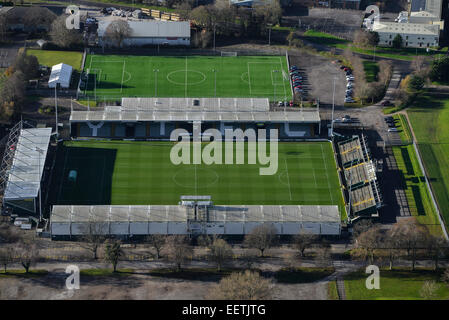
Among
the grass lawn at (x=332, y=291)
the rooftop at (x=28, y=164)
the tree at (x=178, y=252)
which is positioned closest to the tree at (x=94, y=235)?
the tree at (x=178, y=252)

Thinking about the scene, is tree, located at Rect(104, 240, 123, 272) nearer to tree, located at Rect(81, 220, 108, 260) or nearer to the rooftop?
tree, located at Rect(81, 220, 108, 260)

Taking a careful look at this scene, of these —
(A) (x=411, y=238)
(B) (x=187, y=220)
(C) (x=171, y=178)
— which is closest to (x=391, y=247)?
(A) (x=411, y=238)

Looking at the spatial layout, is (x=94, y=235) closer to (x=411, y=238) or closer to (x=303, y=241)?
(x=303, y=241)

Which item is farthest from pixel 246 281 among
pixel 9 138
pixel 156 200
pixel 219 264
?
pixel 9 138

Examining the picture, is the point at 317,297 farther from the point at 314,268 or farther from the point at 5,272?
the point at 5,272

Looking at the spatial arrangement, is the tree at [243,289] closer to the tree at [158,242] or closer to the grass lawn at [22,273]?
the tree at [158,242]
